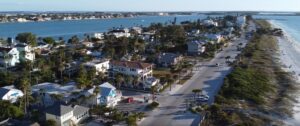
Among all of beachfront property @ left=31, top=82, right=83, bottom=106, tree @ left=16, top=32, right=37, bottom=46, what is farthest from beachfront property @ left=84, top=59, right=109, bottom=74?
tree @ left=16, top=32, right=37, bottom=46

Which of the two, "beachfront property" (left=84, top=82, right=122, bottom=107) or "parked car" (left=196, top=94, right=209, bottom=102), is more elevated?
"beachfront property" (left=84, top=82, right=122, bottom=107)

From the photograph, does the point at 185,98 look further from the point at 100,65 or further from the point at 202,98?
the point at 100,65

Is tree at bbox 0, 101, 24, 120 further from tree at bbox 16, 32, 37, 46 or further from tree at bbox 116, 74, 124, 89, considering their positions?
tree at bbox 16, 32, 37, 46

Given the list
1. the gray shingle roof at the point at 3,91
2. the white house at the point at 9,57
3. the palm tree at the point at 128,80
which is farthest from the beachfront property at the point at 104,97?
the white house at the point at 9,57

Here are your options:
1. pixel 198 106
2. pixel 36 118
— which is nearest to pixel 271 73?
pixel 198 106

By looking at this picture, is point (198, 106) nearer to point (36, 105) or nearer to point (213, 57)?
point (36, 105)

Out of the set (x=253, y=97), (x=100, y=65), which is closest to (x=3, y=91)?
(x=100, y=65)

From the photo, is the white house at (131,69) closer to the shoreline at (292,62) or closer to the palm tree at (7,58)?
the palm tree at (7,58)
